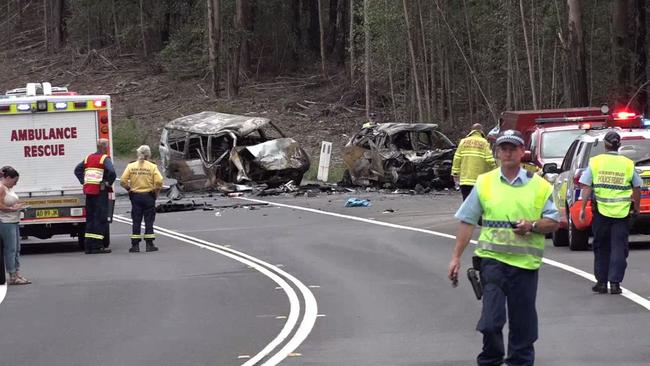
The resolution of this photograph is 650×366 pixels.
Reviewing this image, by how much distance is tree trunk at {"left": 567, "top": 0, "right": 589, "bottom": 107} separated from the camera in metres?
35.6

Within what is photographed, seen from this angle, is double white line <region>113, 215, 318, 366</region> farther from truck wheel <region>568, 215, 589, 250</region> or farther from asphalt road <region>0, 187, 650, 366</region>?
truck wheel <region>568, 215, 589, 250</region>

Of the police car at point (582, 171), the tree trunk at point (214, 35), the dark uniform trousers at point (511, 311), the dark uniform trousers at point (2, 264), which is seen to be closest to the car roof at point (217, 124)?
the police car at point (582, 171)

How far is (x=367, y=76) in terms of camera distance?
4909 cm

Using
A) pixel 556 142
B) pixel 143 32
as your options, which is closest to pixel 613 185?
pixel 556 142

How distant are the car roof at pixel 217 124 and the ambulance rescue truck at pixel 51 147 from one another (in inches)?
525

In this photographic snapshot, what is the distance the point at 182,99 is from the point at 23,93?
133ft

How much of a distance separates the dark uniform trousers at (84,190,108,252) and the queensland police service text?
148 centimetres

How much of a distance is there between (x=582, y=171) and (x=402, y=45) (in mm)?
36476

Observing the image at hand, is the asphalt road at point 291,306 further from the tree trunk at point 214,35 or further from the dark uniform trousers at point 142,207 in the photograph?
the tree trunk at point 214,35

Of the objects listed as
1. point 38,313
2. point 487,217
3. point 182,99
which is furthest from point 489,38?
point 487,217

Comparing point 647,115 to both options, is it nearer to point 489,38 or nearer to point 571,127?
point 489,38

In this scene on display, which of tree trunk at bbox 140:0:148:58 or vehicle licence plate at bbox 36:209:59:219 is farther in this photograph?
tree trunk at bbox 140:0:148:58

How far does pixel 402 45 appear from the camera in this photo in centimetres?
5300

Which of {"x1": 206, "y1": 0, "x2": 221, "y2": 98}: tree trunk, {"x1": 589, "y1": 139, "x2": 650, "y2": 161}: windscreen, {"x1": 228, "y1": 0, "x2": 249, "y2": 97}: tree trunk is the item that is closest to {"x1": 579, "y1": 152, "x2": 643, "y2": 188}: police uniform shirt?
{"x1": 589, "y1": 139, "x2": 650, "y2": 161}: windscreen
